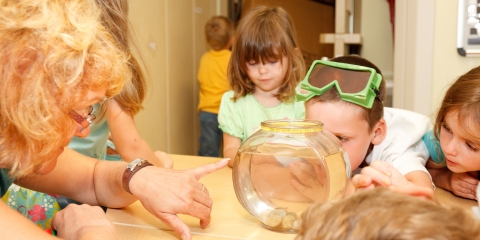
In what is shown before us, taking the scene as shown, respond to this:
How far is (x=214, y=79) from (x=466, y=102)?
119 inches

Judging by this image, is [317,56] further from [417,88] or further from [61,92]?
[61,92]

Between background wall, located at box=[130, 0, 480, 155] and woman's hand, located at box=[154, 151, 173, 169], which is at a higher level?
background wall, located at box=[130, 0, 480, 155]

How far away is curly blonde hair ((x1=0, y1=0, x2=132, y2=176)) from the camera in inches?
31.1

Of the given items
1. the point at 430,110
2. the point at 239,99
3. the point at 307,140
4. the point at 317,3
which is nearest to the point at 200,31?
the point at 317,3

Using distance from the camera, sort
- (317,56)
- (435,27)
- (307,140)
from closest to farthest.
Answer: (307,140)
(435,27)
(317,56)

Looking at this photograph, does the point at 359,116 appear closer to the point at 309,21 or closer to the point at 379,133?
the point at 379,133

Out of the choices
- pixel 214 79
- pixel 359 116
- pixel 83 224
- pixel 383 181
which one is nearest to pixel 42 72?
pixel 83 224

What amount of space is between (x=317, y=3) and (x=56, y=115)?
13.5 feet

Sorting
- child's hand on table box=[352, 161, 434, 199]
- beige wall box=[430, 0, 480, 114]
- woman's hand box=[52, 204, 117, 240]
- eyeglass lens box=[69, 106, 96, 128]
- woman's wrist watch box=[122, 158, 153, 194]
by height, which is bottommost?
woman's hand box=[52, 204, 117, 240]

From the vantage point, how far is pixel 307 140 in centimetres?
108

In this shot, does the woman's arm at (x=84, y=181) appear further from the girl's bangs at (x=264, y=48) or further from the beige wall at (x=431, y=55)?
the beige wall at (x=431, y=55)

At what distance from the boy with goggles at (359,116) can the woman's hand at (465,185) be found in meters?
0.10

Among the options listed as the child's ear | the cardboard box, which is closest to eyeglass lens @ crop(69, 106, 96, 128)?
the child's ear

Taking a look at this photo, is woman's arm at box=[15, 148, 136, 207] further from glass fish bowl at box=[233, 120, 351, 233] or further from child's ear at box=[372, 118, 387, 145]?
child's ear at box=[372, 118, 387, 145]
